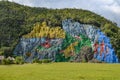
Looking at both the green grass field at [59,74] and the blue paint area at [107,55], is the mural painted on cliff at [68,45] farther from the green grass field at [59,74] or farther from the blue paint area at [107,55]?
the green grass field at [59,74]

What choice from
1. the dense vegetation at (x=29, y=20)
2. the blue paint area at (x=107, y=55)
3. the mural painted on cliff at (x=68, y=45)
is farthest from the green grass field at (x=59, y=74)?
the dense vegetation at (x=29, y=20)

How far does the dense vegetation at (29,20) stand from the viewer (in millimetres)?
84281

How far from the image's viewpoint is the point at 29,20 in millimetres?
90250

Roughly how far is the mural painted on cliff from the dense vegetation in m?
2.31

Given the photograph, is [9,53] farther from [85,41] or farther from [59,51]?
[85,41]

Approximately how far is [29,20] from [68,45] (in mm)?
15196

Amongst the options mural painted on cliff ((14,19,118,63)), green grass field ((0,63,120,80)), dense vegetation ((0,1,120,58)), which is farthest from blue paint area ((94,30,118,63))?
green grass field ((0,63,120,80))

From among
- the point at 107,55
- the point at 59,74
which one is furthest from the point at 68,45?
the point at 59,74

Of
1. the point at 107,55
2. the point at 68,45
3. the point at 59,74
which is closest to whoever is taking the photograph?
the point at 59,74

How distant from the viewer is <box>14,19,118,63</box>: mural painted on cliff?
257 ft

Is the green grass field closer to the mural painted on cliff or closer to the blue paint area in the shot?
the blue paint area

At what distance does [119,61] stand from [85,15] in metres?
21.8

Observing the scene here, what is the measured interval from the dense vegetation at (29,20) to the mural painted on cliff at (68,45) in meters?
2.31

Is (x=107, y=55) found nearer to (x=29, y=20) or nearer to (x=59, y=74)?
(x=29, y=20)
